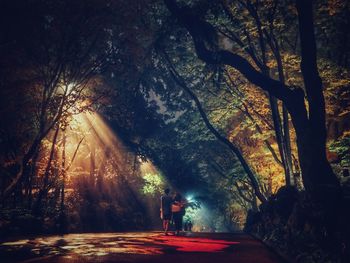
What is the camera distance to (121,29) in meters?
17.9

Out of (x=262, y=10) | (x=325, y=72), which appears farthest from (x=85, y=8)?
(x=325, y=72)

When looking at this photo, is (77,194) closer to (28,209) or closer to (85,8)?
(28,209)

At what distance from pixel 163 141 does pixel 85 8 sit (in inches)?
686

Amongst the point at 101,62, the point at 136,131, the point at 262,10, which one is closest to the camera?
the point at 262,10

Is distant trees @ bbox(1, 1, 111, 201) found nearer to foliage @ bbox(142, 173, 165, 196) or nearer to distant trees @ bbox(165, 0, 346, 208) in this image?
distant trees @ bbox(165, 0, 346, 208)

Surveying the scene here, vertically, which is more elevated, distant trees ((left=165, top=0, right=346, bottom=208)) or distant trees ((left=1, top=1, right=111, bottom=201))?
distant trees ((left=1, top=1, right=111, bottom=201))

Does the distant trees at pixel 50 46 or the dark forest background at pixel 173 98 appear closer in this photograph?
the dark forest background at pixel 173 98

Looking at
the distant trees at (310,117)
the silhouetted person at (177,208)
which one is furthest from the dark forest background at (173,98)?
the silhouetted person at (177,208)

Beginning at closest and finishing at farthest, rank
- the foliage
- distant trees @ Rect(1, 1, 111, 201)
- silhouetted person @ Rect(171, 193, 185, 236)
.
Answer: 1. silhouetted person @ Rect(171, 193, 185, 236)
2. distant trees @ Rect(1, 1, 111, 201)
3. the foliage

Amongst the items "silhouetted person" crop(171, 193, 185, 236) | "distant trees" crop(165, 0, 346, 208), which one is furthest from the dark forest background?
"silhouetted person" crop(171, 193, 185, 236)

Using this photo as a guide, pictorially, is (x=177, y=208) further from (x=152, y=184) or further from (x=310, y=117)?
(x=152, y=184)

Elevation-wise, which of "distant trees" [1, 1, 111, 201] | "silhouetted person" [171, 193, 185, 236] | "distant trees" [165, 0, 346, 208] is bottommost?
"silhouetted person" [171, 193, 185, 236]

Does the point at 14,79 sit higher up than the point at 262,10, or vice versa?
the point at 262,10

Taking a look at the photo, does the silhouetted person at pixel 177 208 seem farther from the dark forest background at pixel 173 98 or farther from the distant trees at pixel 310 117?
the distant trees at pixel 310 117
